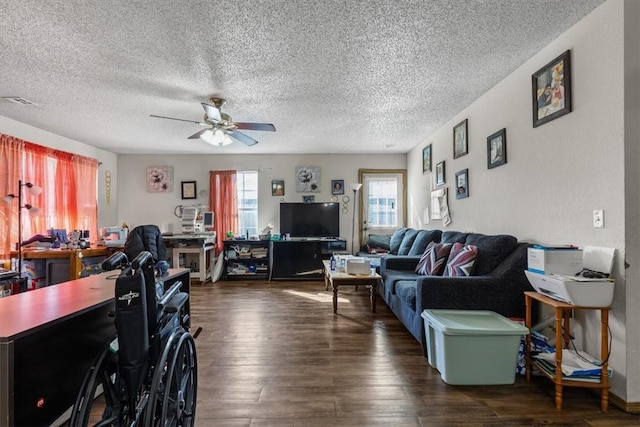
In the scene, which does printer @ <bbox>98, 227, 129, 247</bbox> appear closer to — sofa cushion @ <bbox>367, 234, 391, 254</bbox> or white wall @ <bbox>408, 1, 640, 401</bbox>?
sofa cushion @ <bbox>367, 234, 391, 254</bbox>

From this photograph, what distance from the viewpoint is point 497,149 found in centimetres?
302

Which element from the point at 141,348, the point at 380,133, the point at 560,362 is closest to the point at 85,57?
the point at 141,348

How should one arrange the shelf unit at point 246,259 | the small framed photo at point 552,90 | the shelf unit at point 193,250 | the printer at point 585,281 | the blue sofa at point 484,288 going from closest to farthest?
the printer at point 585,281 → the small framed photo at point 552,90 → the blue sofa at point 484,288 → the shelf unit at point 193,250 → the shelf unit at point 246,259

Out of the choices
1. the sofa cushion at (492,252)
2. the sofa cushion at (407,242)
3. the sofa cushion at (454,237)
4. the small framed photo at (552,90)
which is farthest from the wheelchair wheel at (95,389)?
the sofa cushion at (407,242)

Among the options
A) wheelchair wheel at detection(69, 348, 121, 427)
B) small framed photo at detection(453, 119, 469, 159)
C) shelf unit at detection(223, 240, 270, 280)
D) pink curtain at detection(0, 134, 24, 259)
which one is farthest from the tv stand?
wheelchair wheel at detection(69, 348, 121, 427)

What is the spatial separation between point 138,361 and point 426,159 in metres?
4.68

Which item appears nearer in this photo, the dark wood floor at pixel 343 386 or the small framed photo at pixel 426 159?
the dark wood floor at pixel 343 386

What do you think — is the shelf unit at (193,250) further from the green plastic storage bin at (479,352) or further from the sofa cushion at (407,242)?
the green plastic storage bin at (479,352)

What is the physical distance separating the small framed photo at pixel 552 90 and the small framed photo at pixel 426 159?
227cm

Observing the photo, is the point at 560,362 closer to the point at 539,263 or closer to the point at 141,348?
the point at 539,263

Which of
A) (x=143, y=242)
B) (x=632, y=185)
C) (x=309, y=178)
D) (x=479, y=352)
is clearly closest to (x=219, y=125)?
(x=143, y=242)

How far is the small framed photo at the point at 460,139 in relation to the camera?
3635mm

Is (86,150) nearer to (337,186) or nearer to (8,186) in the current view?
(8,186)

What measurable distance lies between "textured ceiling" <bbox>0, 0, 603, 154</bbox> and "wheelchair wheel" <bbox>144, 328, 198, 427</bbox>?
6.30ft
